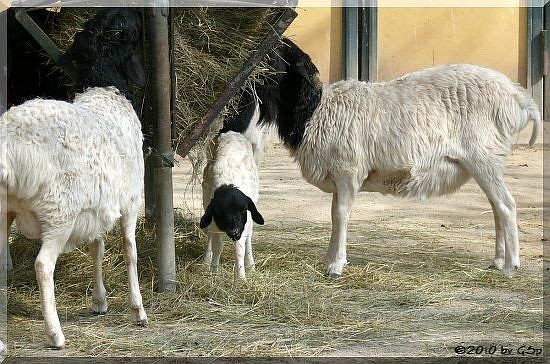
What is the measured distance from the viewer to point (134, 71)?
20.9ft

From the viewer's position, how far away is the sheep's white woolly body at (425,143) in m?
7.62

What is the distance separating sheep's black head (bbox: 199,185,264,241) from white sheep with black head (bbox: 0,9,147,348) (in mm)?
870

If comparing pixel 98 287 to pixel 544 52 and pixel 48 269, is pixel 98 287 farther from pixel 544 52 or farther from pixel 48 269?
pixel 544 52

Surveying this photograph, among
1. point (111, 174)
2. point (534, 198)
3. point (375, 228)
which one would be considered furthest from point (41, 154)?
point (534, 198)

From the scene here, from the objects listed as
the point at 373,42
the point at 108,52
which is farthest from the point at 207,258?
the point at 373,42

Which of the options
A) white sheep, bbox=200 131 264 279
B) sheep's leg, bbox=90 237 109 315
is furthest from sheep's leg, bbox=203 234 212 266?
sheep's leg, bbox=90 237 109 315

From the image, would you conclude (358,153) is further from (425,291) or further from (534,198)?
(534,198)

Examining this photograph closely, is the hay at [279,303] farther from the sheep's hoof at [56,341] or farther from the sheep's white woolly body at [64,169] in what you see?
the sheep's white woolly body at [64,169]

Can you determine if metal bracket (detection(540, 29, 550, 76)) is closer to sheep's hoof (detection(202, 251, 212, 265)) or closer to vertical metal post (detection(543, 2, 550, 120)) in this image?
vertical metal post (detection(543, 2, 550, 120))

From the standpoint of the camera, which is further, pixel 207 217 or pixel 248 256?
pixel 248 256

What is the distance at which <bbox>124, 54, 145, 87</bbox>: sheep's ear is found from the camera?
6.35m

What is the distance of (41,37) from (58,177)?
1.60 meters

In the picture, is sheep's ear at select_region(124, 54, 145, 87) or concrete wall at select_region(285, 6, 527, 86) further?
concrete wall at select_region(285, 6, 527, 86)

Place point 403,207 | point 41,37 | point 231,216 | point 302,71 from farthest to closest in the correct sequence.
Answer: point 403,207
point 302,71
point 231,216
point 41,37
